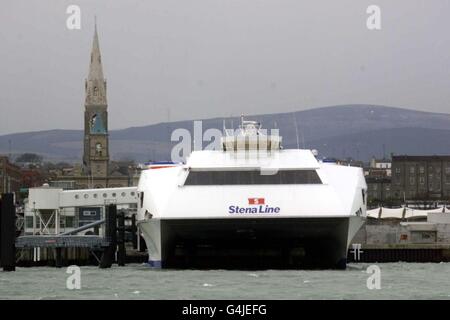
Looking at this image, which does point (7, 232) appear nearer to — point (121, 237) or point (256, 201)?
point (121, 237)

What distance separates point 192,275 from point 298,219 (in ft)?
19.0

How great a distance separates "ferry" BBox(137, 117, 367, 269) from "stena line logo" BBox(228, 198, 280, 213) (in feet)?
0.14

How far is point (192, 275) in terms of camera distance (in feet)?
173

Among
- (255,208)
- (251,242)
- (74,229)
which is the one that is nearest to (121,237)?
(251,242)

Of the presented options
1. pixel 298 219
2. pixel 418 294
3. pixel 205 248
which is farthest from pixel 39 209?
pixel 418 294

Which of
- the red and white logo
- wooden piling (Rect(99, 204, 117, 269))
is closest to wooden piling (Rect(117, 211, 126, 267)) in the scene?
wooden piling (Rect(99, 204, 117, 269))

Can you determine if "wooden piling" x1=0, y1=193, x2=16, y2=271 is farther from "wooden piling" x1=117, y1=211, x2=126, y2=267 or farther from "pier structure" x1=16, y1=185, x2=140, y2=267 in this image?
"wooden piling" x1=117, y1=211, x2=126, y2=267

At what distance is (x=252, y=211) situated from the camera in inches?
2213

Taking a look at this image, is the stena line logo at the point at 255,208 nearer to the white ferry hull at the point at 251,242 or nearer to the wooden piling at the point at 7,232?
the white ferry hull at the point at 251,242

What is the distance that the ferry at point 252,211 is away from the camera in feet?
185

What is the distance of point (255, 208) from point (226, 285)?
10.7 metres

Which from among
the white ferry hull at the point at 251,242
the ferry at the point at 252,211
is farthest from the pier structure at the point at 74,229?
the white ferry hull at the point at 251,242

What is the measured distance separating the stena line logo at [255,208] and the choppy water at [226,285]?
261 cm
